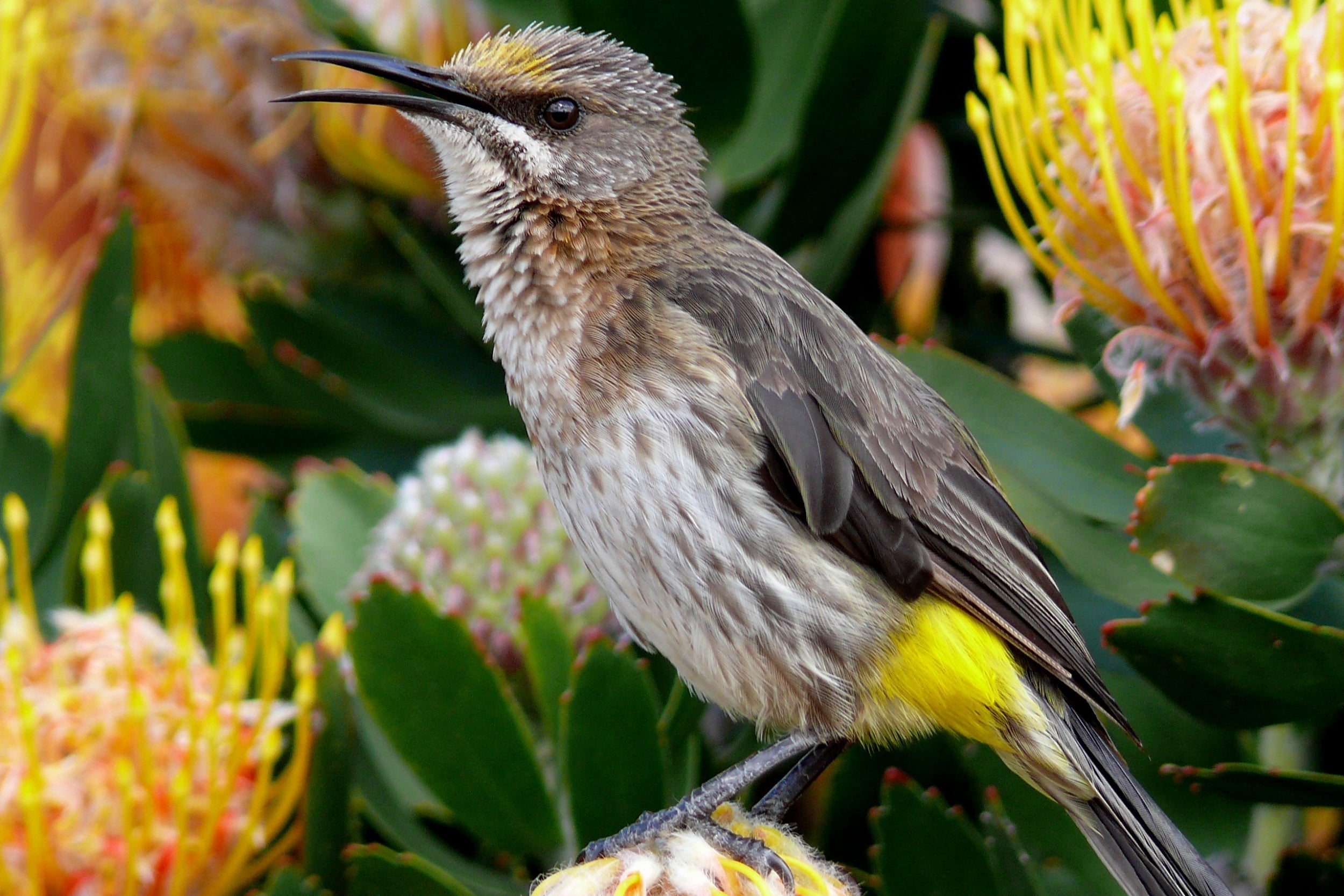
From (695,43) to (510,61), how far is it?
325 millimetres

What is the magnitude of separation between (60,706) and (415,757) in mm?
435

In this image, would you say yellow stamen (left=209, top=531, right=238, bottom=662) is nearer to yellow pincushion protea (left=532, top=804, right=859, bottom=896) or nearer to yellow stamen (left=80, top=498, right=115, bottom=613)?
yellow stamen (left=80, top=498, right=115, bottom=613)

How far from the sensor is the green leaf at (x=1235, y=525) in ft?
4.52

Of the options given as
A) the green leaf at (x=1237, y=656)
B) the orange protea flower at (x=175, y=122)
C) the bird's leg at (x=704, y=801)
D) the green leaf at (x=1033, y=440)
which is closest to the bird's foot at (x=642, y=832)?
the bird's leg at (x=704, y=801)

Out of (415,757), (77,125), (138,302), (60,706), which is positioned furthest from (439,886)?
(77,125)

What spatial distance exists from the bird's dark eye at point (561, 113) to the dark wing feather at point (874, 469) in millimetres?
252

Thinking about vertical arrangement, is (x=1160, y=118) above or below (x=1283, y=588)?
above

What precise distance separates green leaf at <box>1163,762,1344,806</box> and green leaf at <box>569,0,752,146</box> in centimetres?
110

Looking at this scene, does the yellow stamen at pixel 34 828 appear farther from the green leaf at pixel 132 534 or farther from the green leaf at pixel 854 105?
the green leaf at pixel 854 105

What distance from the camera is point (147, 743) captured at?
1499 mm

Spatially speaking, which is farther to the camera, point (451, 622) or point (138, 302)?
point (138, 302)

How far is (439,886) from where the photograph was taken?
4.50ft

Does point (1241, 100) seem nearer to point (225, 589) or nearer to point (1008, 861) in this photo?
point (1008, 861)

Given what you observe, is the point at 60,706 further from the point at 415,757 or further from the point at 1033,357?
the point at 1033,357
